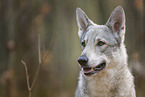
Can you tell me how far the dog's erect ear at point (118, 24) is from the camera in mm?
5121

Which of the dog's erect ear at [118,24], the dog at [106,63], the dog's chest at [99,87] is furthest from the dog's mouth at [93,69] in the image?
the dog's erect ear at [118,24]

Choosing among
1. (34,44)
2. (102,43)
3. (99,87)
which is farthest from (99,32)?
(34,44)

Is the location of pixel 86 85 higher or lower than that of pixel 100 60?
lower

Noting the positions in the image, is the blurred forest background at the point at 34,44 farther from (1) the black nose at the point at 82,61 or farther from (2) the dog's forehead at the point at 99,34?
(1) the black nose at the point at 82,61

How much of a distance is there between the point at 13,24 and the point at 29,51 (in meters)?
1.98

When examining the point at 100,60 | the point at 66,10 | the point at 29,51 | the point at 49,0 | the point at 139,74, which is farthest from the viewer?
the point at 66,10

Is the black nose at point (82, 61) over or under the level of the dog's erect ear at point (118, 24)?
under

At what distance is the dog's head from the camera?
15.4 feet

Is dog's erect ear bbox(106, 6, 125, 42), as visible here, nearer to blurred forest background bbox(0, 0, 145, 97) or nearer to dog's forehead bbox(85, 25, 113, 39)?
dog's forehead bbox(85, 25, 113, 39)

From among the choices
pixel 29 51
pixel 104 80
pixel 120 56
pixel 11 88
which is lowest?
pixel 11 88

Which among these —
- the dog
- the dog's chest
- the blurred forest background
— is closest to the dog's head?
the dog

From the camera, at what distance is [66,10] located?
16016 millimetres

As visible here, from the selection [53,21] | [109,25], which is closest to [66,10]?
[53,21]

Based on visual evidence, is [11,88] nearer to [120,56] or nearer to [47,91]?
[47,91]
